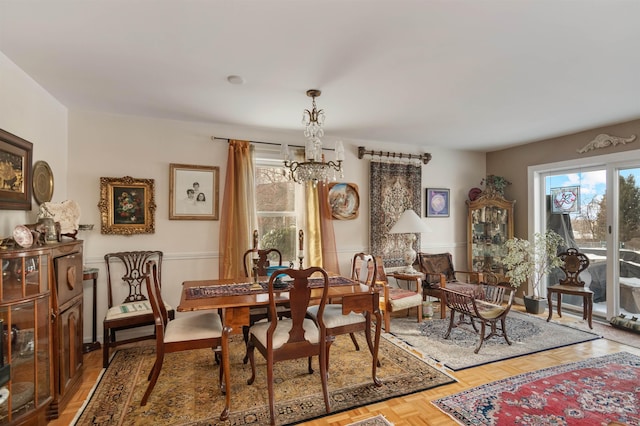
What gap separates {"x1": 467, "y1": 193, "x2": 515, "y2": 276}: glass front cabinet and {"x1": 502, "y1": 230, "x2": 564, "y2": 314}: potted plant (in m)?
0.41

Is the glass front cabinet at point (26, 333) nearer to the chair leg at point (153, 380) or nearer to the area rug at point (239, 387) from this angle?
the area rug at point (239, 387)

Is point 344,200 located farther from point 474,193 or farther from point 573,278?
point 573,278

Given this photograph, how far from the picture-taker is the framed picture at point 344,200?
455 cm

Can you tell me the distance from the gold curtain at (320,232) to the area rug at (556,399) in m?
2.28

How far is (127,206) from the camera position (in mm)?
3580

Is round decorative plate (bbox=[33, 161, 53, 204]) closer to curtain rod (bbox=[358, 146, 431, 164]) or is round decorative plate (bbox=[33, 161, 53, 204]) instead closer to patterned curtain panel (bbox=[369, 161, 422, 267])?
curtain rod (bbox=[358, 146, 431, 164])

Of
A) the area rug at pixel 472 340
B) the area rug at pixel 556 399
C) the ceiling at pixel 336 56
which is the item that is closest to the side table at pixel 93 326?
the ceiling at pixel 336 56

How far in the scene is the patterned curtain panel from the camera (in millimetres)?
4758

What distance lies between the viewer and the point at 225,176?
13.1 feet

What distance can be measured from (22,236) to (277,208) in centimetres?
268

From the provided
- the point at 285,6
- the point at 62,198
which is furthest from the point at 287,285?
the point at 62,198

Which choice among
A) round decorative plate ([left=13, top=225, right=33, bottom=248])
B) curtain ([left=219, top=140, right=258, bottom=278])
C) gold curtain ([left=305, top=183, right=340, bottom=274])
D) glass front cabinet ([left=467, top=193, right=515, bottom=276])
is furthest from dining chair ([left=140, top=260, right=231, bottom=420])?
glass front cabinet ([left=467, top=193, right=515, bottom=276])

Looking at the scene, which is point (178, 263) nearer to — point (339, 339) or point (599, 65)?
point (339, 339)

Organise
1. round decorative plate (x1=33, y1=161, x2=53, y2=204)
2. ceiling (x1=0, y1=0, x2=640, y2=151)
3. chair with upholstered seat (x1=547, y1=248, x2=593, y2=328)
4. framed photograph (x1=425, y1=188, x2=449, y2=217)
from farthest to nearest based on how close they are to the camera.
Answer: framed photograph (x1=425, y1=188, x2=449, y2=217), chair with upholstered seat (x1=547, y1=248, x2=593, y2=328), round decorative plate (x1=33, y1=161, x2=53, y2=204), ceiling (x1=0, y1=0, x2=640, y2=151)
